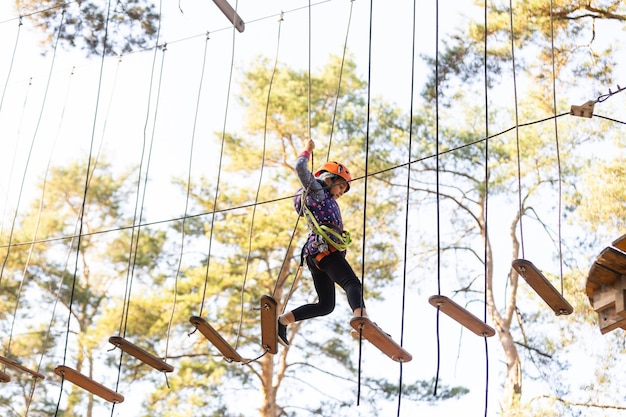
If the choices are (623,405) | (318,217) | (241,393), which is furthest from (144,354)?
(241,393)

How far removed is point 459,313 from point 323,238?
723mm

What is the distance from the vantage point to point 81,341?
440 inches

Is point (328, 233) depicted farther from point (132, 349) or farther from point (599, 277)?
point (599, 277)

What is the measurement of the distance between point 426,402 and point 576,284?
6.91 ft

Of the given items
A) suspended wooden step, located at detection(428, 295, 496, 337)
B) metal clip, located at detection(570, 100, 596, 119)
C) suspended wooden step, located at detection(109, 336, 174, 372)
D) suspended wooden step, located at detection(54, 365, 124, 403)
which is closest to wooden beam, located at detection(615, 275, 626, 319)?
suspended wooden step, located at detection(428, 295, 496, 337)

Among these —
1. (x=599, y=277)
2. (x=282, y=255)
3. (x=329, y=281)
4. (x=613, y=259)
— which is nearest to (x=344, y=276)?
(x=329, y=281)

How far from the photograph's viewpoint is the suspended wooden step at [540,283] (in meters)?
3.32

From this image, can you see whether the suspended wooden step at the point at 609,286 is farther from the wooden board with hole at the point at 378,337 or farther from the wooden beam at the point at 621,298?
the wooden board with hole at the point at 378,337

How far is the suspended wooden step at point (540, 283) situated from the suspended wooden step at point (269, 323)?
90cm

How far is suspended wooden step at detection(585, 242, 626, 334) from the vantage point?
2906mm

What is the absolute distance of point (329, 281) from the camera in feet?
13.1

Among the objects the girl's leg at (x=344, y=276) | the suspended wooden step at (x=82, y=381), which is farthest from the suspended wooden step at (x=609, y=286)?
the suspended wooden step at (x=82, y=381)

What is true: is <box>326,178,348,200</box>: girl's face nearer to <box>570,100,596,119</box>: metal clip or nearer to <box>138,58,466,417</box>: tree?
<box>570,100,596,119</box>: metal clip

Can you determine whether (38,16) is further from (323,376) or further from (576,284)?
(576,284)
